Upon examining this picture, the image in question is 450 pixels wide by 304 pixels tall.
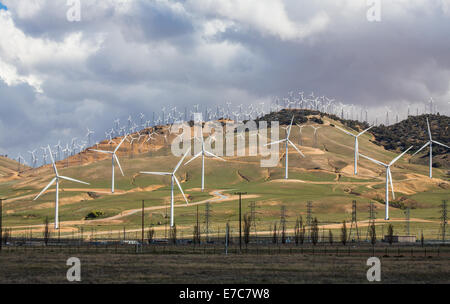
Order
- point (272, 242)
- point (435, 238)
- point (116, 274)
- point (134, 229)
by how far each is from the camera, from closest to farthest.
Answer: point (116, 274)
point (272, 242)
point (435, 238)
point (134, 229)

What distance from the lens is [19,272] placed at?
241 ft

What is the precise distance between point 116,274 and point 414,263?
4307cm
